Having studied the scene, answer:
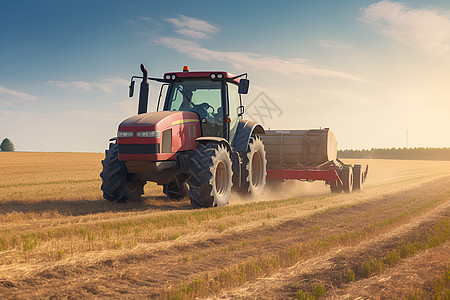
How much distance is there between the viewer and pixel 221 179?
33.5 ft

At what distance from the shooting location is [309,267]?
5180 mm

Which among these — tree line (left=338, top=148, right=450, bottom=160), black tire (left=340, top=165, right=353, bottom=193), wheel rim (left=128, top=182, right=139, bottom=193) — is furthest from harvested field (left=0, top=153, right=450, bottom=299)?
tree line (left=338, top=148, right=450, bottom=160)

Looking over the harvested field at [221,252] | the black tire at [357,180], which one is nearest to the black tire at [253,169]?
the harvested field at [221,252]

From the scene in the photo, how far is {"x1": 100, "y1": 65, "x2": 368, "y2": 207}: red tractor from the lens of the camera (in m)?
9.07

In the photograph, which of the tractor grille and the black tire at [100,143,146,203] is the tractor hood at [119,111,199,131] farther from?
the black tire at [100,143,146,203]

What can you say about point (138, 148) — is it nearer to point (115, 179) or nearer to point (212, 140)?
point (115, 179)

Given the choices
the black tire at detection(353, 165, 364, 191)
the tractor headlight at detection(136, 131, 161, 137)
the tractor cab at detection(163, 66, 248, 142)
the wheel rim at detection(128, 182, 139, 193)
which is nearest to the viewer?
the tractor headlight at detection(136, 131, 161, 137)

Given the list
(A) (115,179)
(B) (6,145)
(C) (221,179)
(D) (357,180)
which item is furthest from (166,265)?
(B) (6,145)

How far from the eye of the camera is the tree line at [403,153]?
208 feet

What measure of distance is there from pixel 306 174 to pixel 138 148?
6085mm

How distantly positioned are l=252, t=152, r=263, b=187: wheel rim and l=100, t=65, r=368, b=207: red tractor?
0.07 ft

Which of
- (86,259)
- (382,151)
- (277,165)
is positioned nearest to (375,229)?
(86,259)

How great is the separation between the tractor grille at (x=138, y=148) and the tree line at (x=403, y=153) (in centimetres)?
6173

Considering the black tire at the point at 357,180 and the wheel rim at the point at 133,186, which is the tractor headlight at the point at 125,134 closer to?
the wheel rim at the point at 133,186
